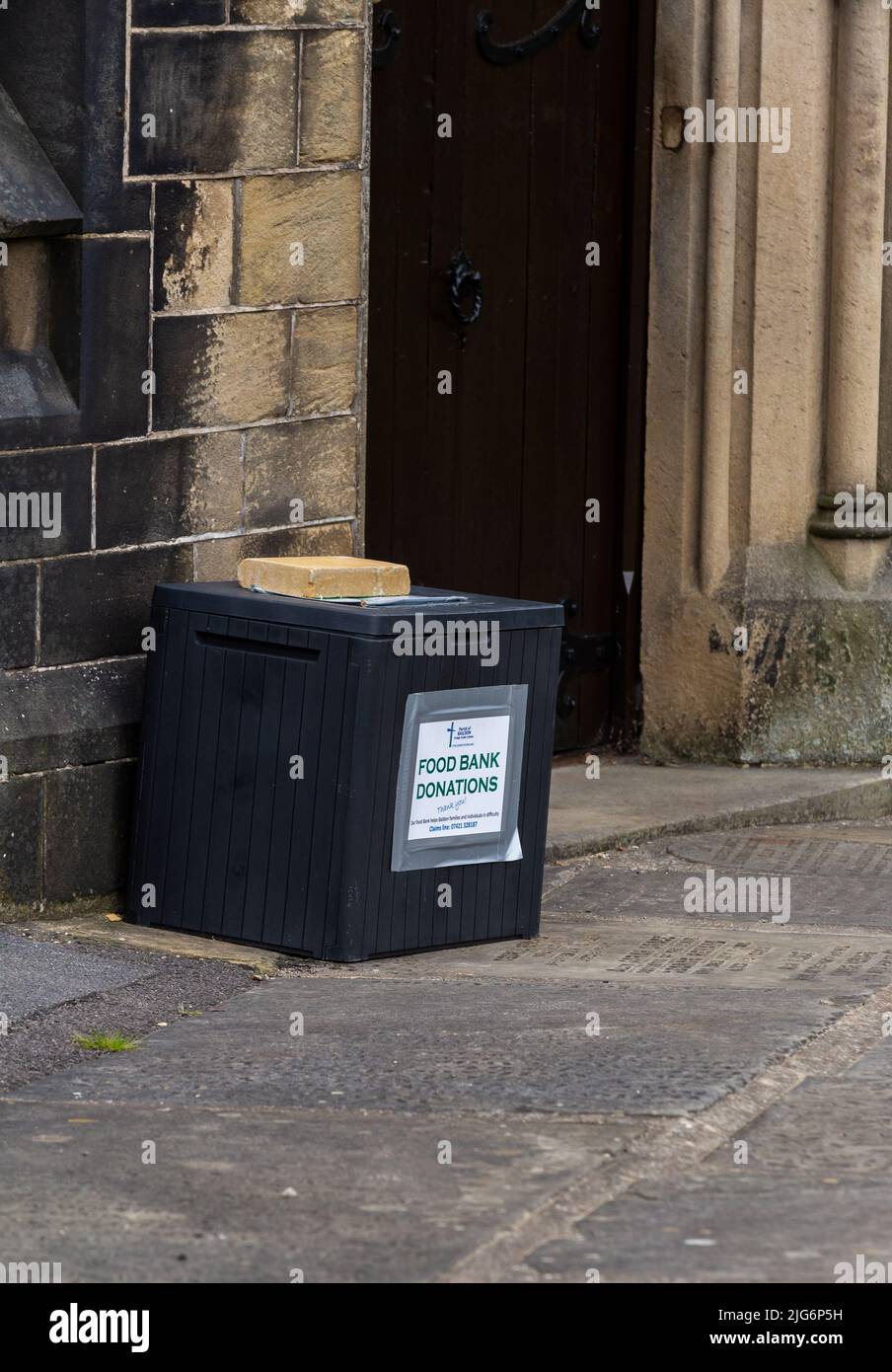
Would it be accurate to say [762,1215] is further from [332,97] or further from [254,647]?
[332,97]

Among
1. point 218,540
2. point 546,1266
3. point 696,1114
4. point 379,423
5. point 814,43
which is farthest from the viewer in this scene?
point 814,43

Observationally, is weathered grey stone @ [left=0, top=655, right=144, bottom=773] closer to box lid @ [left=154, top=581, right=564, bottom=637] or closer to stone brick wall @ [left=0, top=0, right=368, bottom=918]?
stone brick wall @ [left=0, top=0, right=368, bottom=918]

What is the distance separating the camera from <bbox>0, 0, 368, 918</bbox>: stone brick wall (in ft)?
18.0

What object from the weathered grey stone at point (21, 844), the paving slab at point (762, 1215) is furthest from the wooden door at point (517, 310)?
the paving slab at point (762, 1215)

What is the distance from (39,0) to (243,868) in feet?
6.77

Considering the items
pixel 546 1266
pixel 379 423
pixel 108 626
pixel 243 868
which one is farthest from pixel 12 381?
pixel 546 1266

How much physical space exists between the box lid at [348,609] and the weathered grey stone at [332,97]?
1.15m

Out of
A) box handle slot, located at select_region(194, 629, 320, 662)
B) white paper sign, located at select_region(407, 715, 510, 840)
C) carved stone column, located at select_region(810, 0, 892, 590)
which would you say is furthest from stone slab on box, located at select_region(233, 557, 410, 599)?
carved stone column, located at select_region(810, 0, 892, 590)

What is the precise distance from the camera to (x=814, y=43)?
7.58m

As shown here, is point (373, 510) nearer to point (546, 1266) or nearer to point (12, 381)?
point (12, 381)

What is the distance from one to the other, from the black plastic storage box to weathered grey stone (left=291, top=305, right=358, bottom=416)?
0.63m

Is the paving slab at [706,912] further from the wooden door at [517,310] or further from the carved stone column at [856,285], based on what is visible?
the carved stone column at [856,285]

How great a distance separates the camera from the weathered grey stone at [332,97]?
591cm

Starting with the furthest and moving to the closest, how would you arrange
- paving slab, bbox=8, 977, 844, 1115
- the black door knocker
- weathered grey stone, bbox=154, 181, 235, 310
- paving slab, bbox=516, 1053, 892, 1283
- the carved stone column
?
the carved stone column
the black door knocker
weathered grey stone, bbox=154, 181, 235, 310
paving slab, bbox=8, 977, 844, 1115
paving slab, bbox=516, 1053, 892, 1283
